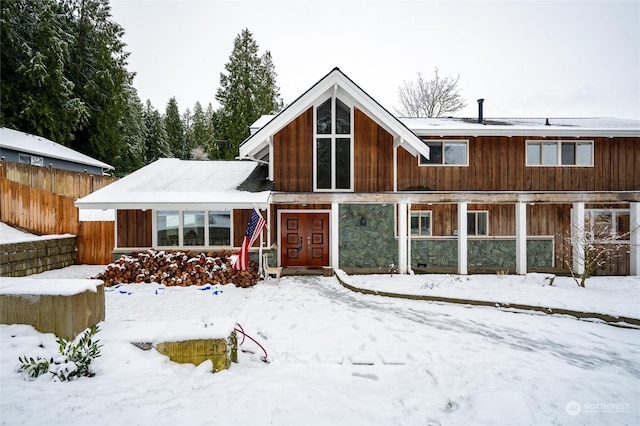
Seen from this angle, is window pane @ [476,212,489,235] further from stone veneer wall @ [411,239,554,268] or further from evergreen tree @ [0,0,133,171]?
evergreen tree @ [0,0,133,171]

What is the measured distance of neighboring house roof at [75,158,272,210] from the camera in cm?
973

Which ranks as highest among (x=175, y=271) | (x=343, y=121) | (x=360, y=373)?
(x=343, y=121)

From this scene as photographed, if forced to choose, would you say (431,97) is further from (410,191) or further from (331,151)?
(331,151)

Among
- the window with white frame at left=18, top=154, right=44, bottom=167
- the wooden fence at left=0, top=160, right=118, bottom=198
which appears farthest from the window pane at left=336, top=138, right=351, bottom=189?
the window with white frame at left=18, top=154, right=44, bottom=167

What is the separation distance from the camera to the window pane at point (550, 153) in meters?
12.1

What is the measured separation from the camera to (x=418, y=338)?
225 inches

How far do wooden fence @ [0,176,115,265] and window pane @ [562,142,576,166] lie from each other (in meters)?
19.3

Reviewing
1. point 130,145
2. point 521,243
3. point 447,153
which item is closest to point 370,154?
point 447,153

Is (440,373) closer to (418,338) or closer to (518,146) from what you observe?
(418,338)

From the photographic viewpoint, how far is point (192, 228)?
36.8 ft

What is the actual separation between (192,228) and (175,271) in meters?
1.83

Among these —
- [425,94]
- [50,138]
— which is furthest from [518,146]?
[50,138]

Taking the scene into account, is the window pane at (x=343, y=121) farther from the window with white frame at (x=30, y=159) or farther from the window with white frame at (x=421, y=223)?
the window with white frame at (x=30, y=159)

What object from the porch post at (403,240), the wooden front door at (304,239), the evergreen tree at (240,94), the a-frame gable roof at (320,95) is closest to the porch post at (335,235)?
the wooden front door at (304,239)
